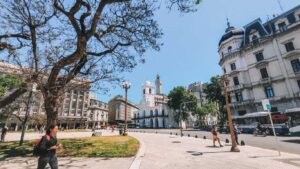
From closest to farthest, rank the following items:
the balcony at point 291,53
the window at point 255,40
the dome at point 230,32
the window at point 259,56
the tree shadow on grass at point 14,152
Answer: the tree shadow on grass at point 14,152
the balcony at point 291,53
the window at point 259,56
the window at point 255,40
the dome at point 230,32

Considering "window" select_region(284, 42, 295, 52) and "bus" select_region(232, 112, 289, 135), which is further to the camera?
"window" select_region(284, 42, 295, 52)

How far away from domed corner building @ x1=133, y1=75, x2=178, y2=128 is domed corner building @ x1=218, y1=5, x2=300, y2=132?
34641mm

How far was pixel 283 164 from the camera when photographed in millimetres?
7137

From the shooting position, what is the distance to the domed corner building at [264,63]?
94.6 feet

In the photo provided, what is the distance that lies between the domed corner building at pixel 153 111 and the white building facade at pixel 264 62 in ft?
114

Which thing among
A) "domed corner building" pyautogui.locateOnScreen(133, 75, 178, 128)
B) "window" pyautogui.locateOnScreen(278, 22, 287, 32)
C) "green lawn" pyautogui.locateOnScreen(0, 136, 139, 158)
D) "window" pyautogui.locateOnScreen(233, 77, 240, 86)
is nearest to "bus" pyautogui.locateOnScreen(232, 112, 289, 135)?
"window" pyautogui.locateOnScreen(233, 77, 240, 86)

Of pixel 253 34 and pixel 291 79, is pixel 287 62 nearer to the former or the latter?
pixel 291 79

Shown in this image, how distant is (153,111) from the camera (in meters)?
75.1

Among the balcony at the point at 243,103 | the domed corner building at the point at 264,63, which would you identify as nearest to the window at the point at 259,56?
the domed corner building at the point at 264,63

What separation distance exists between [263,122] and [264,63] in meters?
14.0

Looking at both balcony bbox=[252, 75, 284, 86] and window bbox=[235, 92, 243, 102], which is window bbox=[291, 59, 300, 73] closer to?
balcony bbox=[252, 75, 284, 86]

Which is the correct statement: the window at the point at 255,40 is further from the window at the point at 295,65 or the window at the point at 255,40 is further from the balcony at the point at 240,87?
the balcony at the point at 240,87

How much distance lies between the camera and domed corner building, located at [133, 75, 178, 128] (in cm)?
6881

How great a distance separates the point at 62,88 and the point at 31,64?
2572mm
